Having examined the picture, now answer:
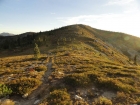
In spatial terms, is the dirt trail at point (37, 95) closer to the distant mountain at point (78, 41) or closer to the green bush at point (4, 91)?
the green bush at point (4, 91)

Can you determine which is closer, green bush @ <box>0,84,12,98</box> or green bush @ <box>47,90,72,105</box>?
green bush @ <box>47,90,72,105</box>

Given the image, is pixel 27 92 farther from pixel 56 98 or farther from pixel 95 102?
pixel 95 102

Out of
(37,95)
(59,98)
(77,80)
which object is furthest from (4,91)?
(77,80)

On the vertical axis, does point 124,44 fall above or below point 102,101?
below

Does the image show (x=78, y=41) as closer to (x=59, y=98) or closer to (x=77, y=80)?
(x=77, y=80)

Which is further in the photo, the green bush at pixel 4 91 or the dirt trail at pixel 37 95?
the green bush at pixel 4 91

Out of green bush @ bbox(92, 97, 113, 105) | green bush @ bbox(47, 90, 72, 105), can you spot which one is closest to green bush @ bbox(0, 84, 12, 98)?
green bush @ bbox(47, 90, 72, 105)

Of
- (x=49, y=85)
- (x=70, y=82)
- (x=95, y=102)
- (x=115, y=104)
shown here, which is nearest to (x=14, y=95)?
(x=49, y=85)

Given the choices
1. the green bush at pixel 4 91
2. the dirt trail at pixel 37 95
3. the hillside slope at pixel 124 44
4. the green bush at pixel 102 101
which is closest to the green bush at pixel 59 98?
the dirt trail at pixel 37 95

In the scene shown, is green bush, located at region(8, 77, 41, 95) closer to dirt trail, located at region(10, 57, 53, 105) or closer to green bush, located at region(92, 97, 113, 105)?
dirt trail, located at region(10, 57, 53, 105)
